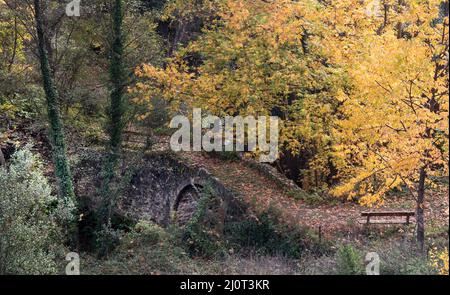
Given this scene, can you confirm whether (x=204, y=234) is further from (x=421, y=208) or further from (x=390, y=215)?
(x=421, y=208)

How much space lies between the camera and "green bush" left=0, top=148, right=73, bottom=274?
1313 cm

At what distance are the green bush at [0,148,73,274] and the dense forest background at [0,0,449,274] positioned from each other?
0.05m

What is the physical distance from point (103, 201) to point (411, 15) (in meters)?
11.1

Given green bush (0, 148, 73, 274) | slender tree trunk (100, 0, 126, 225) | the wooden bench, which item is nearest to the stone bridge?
slender tree trunk (100, 0, 126, 225)

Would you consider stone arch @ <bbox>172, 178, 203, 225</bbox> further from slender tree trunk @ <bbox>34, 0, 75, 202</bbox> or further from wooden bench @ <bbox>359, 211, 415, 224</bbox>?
wooden bench @ <bbox>359, 211, 415, 224</bbox>

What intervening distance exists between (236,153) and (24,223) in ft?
→ 31.1

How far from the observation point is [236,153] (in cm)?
2116

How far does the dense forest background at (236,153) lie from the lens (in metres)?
12.9

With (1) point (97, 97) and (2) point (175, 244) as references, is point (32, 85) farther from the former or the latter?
(2) point (175, 244)

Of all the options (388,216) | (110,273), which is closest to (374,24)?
(388,216)

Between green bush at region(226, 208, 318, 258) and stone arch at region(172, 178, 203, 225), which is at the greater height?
stone arch at region(172, 178, 203, 225)

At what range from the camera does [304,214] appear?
17281 mm

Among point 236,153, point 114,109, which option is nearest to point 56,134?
point 114,109

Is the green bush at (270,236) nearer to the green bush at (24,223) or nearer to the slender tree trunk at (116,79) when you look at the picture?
the slender tree trunk at (116,79)
